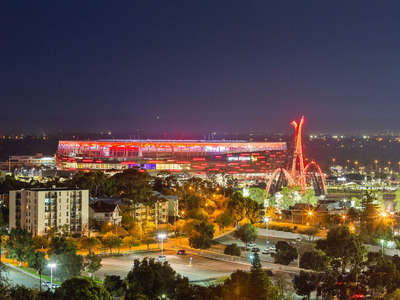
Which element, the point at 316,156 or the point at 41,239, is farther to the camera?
the point at 316,156

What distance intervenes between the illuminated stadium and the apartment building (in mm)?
41191

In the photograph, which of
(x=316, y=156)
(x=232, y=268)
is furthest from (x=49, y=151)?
(x=232, y=268)

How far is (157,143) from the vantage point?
250 ft

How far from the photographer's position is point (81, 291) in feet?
51.2

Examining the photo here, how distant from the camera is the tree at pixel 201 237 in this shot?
25.4 meters

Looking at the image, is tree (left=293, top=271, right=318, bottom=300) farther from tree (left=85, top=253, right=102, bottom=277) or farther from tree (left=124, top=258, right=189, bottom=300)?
tree (left=85, top=253, right=102, bottom=277)

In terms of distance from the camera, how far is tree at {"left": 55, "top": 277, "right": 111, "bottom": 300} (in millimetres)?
15578

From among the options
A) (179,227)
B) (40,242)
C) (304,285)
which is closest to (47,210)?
(40,242)

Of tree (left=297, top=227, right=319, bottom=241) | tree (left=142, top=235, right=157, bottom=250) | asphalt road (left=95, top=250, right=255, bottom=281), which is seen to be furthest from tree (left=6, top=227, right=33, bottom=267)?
tree (left=297, top=227, right=319, bottom=241)

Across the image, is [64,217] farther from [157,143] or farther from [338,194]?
[157,143]

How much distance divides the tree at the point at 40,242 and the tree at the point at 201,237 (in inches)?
272

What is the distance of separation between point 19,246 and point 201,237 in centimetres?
821

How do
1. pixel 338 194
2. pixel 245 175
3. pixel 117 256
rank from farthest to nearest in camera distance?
pixel 245 175
pixel 338 194
pixel 117 256

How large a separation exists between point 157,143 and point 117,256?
52.0m
